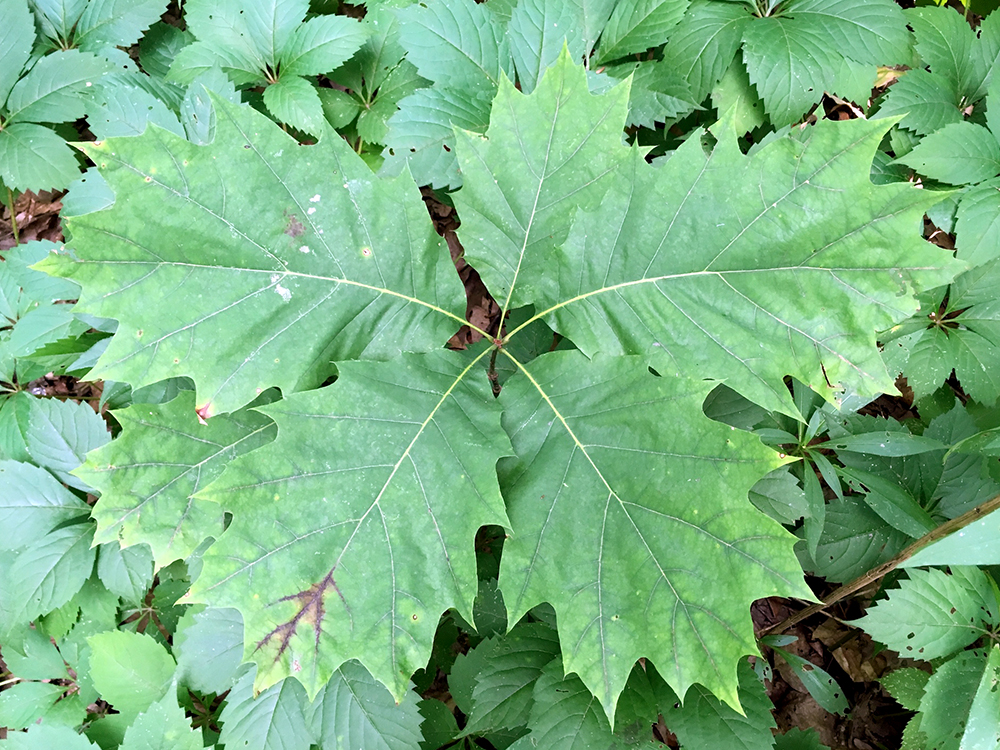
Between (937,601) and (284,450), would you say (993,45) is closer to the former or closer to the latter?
(937,601)

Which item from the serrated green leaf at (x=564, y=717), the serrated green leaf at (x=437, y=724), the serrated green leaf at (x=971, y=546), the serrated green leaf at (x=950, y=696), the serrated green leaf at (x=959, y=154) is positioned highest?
the serrated green leaf at (x=959, y=154)

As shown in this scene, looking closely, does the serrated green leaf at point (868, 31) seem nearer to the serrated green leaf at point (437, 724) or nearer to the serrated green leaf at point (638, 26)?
the serrated green leaf at point (638, 26)

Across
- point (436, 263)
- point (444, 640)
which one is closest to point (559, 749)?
point (444, 640)

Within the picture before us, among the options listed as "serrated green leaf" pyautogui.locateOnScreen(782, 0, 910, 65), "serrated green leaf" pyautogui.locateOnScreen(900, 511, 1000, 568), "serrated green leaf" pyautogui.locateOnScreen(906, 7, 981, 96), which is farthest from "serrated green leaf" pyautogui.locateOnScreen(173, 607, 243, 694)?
"serrated green leaf" pyautogui.locateOnScreen(906, 7, 981, 96)

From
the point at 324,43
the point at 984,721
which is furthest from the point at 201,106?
the point at 984,721

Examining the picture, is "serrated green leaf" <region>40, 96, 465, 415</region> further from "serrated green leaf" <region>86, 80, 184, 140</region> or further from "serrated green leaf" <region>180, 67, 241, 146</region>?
"serrated green leaf" <region>86, 80, 184, 140</region>

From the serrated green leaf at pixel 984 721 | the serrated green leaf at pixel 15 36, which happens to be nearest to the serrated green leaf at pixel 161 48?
the serrated green leaf at pixel 15 36
